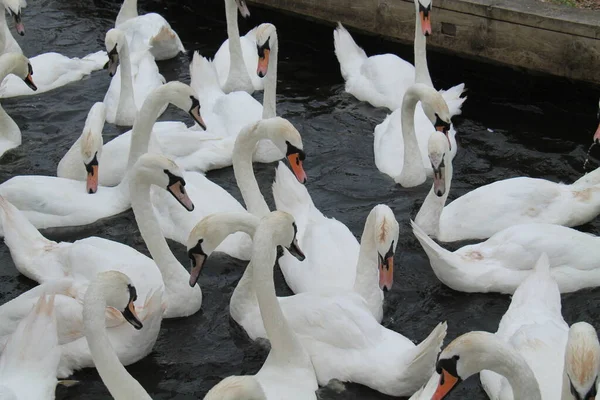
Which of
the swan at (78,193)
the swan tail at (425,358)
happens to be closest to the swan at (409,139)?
the swan at (78,193)

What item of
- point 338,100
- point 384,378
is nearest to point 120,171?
point 338,100

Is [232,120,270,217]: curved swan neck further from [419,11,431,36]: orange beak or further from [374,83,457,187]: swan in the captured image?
[419,11,431,36]: orange beak

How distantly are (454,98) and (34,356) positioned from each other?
20.3 ft

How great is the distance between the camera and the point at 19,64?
1066 cm

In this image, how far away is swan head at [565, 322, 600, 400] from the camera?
5.45 metres

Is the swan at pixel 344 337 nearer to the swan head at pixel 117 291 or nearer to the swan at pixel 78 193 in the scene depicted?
the swan head at pixel 117 291

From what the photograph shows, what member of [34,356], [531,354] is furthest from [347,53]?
[34,356]

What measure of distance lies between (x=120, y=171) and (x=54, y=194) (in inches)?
37.3

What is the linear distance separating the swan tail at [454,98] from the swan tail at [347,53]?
52.9 inches

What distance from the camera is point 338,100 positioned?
38.8 feet

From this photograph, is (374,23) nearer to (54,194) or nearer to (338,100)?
(338,100)

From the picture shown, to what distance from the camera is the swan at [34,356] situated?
646cm

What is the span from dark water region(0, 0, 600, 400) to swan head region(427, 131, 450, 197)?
0.65m

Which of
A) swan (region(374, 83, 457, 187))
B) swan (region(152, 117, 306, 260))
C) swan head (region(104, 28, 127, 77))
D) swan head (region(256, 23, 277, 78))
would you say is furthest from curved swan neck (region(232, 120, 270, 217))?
swan head (region(104, 28, 127, 77))
